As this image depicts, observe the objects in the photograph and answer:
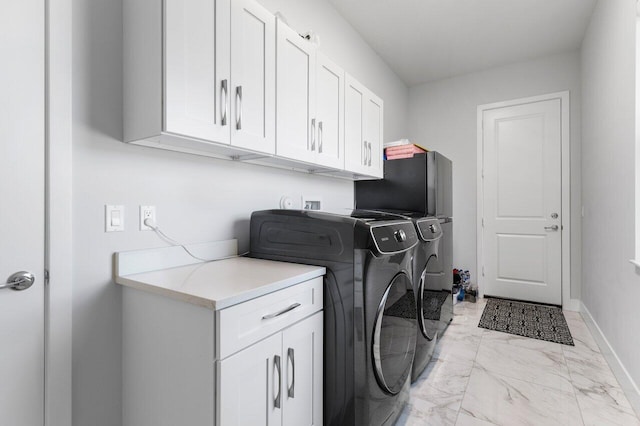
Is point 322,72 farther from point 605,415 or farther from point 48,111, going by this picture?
point 605,415

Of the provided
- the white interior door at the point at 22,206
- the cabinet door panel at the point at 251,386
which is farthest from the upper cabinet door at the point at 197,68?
the cabinet door panel at the point at 251,386

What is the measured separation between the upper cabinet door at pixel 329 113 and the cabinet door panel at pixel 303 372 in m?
0.98

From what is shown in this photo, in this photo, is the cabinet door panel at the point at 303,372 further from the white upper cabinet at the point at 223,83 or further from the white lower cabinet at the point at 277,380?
the white upper cabinet at the point at 223,83

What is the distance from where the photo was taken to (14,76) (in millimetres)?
993

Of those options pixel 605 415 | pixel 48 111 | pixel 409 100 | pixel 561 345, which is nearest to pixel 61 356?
pixel 48 111

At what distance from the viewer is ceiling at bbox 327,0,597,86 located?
264 cm

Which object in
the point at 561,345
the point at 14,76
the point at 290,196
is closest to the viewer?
the point at 14,76

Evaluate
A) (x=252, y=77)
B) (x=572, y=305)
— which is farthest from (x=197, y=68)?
(x=572, y=305)

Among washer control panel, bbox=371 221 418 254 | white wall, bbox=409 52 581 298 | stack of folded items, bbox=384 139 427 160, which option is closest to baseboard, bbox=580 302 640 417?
white wall, bbox=409 52 581 298

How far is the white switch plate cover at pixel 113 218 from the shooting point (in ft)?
3.89

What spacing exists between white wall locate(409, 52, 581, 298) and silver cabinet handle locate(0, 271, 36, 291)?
4023 millimetres

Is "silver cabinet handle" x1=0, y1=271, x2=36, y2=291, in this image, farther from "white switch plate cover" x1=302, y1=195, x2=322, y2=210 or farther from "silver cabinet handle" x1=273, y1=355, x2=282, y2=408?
"white switch plate cover" x1=302, y1=195, x2=322, y2=210

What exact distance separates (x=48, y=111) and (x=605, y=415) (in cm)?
282

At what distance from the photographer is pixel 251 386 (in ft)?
3.30
